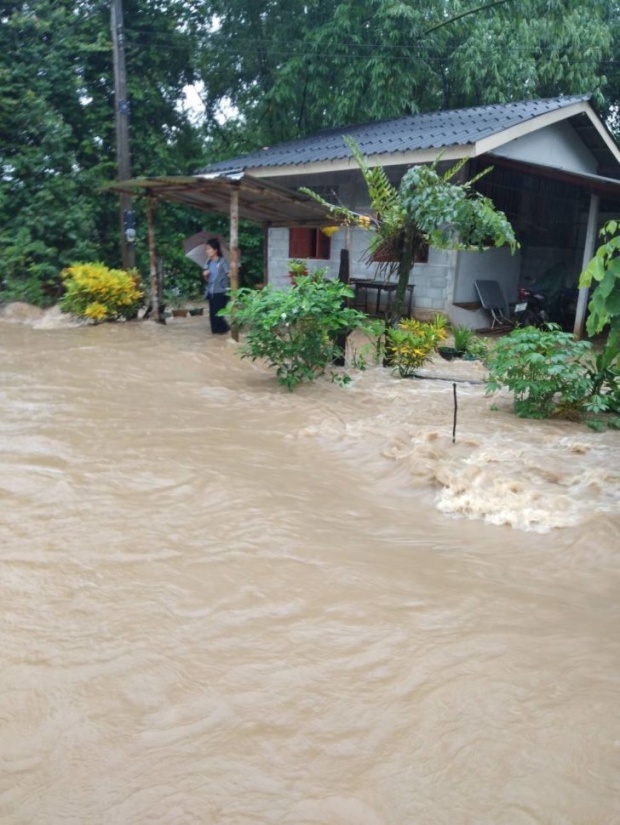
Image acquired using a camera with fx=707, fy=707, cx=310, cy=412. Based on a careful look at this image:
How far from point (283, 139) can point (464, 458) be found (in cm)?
1538

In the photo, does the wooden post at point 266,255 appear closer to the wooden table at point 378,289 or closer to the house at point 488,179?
the house at point 488,179

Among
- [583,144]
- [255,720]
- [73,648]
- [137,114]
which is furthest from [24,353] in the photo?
[583,144]

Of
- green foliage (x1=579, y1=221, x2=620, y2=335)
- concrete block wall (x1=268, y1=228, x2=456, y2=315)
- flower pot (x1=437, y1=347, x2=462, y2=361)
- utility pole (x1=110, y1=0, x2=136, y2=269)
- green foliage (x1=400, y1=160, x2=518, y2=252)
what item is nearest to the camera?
green foliage (x1=579, y1=221, x2=620, y2=335)

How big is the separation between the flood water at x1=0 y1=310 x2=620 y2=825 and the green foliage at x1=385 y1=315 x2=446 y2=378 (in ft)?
7.02

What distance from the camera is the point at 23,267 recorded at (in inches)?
533

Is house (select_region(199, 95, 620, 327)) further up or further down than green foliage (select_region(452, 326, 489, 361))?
further up

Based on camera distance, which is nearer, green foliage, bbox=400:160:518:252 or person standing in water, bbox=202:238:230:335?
green foliage, bbox=400:160:518:252

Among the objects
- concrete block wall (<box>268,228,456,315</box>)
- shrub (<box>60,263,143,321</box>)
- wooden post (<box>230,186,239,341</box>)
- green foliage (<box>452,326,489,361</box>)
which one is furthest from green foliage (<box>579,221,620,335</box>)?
shrub (<box>60,263,143,321</box>)

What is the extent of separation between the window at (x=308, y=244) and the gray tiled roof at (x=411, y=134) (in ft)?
4.86

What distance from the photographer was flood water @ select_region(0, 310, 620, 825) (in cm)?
235

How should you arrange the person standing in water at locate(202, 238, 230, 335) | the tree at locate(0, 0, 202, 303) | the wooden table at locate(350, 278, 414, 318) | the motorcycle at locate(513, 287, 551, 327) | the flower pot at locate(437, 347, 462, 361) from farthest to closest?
the tree at locate(0, 0, 202, 303) < the wooden table at locate(350, 278, 414, 318) < the motorcycle at locate(513, 287, 551, 327) < the person standing in water at locate(202, 238, 230, 335) < the flower pot at locate(437, 347, 462, 361)

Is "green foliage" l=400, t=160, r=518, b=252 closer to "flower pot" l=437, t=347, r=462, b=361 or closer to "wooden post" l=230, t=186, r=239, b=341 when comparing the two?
"flower pot" l=437, t=347, r=462, b=361

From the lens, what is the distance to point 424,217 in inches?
314

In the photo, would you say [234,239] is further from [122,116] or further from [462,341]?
[122,116]
